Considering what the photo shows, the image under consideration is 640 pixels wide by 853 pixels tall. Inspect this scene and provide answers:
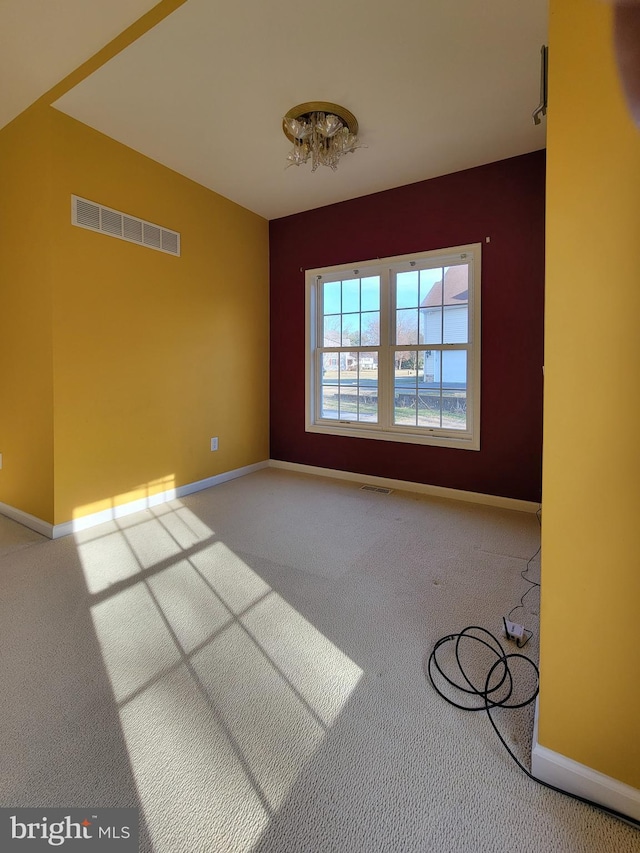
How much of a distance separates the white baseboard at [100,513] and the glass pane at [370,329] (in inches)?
82.0

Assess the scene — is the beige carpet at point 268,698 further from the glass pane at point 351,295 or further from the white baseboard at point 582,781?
the glass pane at point 351,295

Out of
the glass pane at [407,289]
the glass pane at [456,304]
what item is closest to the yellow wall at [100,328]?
the glass pane at [407,289]

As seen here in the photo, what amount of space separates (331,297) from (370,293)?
480 mm

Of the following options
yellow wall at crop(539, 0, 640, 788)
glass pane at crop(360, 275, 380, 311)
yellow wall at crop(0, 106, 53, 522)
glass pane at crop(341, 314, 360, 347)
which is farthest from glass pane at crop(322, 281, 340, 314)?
yellow wall at crop(539, 0, 640, 788)

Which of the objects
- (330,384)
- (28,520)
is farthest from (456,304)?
(28,520)

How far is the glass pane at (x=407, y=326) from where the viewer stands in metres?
3.86

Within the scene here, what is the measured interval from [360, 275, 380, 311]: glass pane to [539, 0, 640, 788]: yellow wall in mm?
3044

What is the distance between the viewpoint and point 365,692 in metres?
1.43

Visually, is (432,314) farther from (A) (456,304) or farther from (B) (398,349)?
(B) (398,349)

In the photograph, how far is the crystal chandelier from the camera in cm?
262

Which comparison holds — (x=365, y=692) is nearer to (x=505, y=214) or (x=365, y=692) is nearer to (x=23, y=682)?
(x=23, y=682)

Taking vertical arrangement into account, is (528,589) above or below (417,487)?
below

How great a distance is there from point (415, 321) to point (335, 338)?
0.92 meters

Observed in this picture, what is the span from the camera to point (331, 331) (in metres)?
4.39
